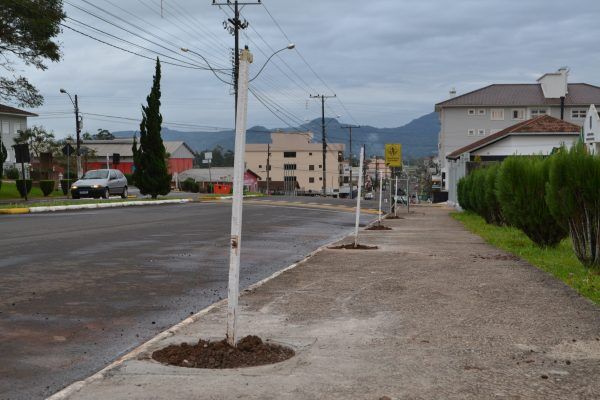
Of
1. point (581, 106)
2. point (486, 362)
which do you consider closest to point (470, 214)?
point (486, 362)

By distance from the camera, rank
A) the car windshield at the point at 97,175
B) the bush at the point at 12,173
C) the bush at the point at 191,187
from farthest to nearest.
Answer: the bush at the point at 191,187
the bush at the point at 12,173
the car windshield at the point at 97,175

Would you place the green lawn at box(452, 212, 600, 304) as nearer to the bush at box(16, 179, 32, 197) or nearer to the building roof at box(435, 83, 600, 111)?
the bush at box(16, 179, 32, 197)

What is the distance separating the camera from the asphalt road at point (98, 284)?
5.69 meters

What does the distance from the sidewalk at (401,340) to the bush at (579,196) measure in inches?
34.9

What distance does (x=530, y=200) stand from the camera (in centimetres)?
1420

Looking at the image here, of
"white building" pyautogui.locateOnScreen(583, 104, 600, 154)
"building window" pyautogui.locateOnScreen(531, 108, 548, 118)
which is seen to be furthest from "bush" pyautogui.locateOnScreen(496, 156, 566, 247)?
"building window" pyautogui.locateOnScreen(531, 108, 548, 118)

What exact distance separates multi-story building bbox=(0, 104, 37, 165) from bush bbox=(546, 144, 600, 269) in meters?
69.2

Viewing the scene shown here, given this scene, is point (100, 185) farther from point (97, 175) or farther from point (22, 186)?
point (22, 186)

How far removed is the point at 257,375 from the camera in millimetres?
4992

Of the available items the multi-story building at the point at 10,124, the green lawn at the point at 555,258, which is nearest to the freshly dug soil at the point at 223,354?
the green lawn at the point at 555,258

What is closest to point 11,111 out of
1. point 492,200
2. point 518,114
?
point 518,114

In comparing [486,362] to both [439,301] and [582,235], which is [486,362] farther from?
[582,235]

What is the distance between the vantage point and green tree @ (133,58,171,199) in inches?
1618

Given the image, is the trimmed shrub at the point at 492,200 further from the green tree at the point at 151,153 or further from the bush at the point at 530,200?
the green tree at the point at 151,153
